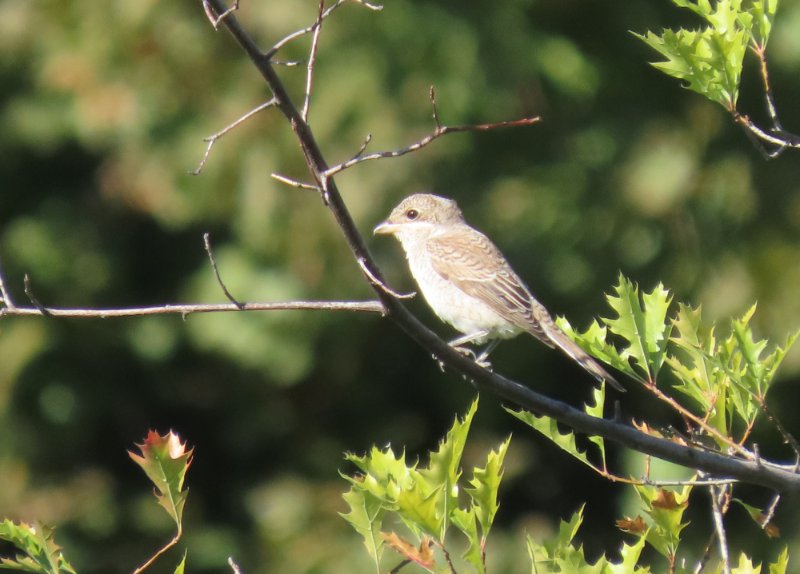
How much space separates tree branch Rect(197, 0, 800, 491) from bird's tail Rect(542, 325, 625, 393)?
1.18m

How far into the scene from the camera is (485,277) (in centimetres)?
538

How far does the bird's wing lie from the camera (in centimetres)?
505

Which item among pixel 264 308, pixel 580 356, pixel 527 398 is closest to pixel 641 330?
pixel 527 398

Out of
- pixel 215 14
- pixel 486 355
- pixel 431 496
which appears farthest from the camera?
pixel 486 355

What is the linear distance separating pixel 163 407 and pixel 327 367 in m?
1.53

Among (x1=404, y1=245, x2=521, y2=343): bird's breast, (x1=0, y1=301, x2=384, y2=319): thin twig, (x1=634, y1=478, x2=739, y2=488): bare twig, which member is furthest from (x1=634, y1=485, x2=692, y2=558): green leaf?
(x1=404, y1=245, x2=521, y2=343): bird's breast

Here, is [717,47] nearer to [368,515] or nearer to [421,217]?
[368,515]

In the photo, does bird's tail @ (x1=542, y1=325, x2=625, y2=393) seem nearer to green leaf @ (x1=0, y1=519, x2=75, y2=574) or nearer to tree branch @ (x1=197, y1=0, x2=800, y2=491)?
tree branch @ (x1=197, y1=0, x2=800, y2=491)

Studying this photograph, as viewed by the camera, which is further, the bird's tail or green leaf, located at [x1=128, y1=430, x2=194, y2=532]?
the bird's tail

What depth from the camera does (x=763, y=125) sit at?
10406 mm

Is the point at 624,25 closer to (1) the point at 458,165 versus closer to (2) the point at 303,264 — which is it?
(1) the point at 458,165

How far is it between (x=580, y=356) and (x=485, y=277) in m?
0.91

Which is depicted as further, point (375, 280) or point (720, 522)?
point (720, 522)

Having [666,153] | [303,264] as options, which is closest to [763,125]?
[666,153]
